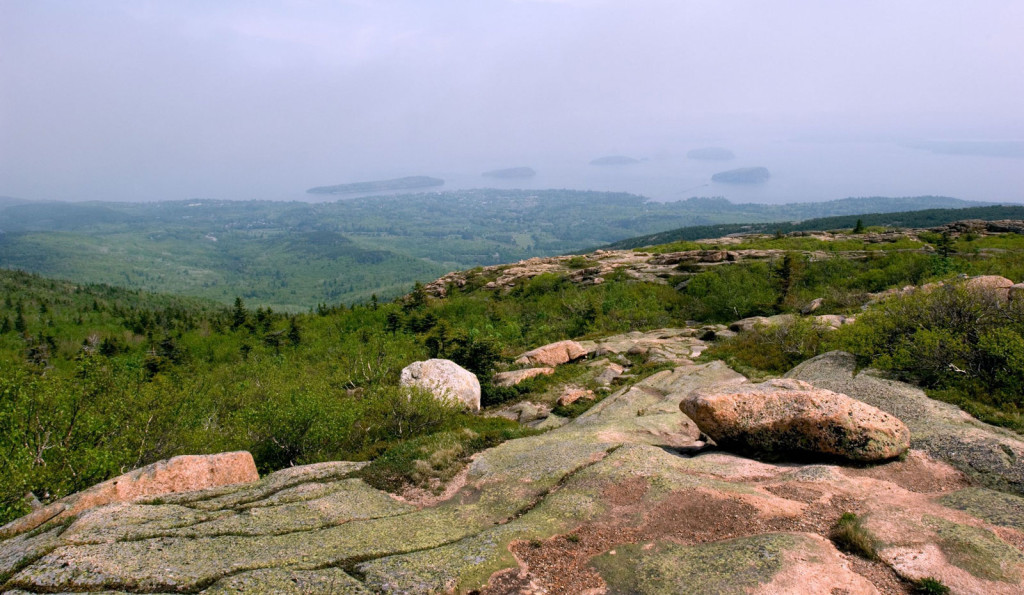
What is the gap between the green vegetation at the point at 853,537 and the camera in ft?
26.7

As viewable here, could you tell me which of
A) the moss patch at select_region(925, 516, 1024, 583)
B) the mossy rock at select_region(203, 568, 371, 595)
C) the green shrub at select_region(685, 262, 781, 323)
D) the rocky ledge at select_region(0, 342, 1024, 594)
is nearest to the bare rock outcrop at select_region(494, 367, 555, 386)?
the rocky ledge at select_region(0, 342, 1024, 594)

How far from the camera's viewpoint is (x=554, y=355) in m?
34.0

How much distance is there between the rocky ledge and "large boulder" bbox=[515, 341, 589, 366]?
19.1 meters

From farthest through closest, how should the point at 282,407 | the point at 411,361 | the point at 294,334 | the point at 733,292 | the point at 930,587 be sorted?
the point at 294,334, the point at 733,292, the point at 411,361, the point at 282,407, the point at 930,587

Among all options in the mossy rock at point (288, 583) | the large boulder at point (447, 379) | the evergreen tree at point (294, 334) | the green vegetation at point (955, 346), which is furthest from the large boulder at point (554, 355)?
the evergreen tree at point (294, 334)

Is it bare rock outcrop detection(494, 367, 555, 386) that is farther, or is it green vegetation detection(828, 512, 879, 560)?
bare rock outcrop detection(494, 367, 555, 386)

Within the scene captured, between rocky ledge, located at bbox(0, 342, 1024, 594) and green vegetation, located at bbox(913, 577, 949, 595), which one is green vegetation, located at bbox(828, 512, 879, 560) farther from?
green vegetation, located at bbox(913, 577, 949, 595)

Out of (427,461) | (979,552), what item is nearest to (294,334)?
(427,461)

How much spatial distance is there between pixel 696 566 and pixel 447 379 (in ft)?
65.8

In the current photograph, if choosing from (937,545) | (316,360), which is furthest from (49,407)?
(937,545)

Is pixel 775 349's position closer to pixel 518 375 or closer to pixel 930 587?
pixel 518 375

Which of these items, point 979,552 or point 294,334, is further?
point 294,334

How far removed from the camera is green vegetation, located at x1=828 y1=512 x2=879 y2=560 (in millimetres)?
8148

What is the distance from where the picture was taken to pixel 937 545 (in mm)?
8125
